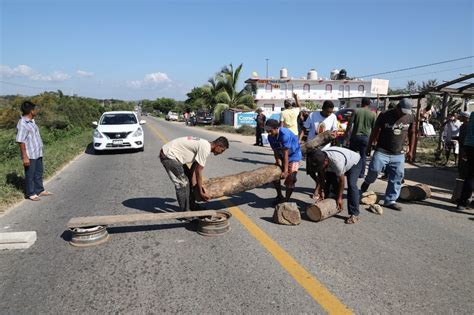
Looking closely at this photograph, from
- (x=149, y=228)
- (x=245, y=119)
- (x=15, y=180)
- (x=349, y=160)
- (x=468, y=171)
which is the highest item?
(x=349, y=160)

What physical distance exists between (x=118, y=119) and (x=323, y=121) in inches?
387

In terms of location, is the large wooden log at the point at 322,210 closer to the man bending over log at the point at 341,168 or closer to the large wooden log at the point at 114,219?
the man bending over log at the point at 341,168

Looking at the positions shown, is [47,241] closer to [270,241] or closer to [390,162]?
[270,241]

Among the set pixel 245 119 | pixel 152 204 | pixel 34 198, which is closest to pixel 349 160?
pixel 152 204

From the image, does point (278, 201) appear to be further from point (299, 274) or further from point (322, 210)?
point (299, 274)

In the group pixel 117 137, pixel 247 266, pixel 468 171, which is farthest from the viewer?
pixel 117 137

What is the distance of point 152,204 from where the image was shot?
6195 mm

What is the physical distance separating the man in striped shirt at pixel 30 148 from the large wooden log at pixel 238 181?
3.47m

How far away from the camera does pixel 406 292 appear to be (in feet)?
10.9

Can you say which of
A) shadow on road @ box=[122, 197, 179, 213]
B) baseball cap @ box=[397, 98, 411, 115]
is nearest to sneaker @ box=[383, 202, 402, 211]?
A: baseball cap @ box=[397, 98, 411, 115]

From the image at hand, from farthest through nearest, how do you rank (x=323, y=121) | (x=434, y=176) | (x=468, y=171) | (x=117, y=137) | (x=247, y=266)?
(x=117, y=137) → (x=434, y=176) → (x=323, y=121) → (x=468, y=171) → (x=247, y=266)

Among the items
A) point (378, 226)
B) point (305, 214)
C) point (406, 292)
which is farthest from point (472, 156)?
point (406, 292)

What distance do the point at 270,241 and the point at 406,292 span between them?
1.70 meters

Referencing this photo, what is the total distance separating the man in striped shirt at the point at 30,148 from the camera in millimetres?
6319
